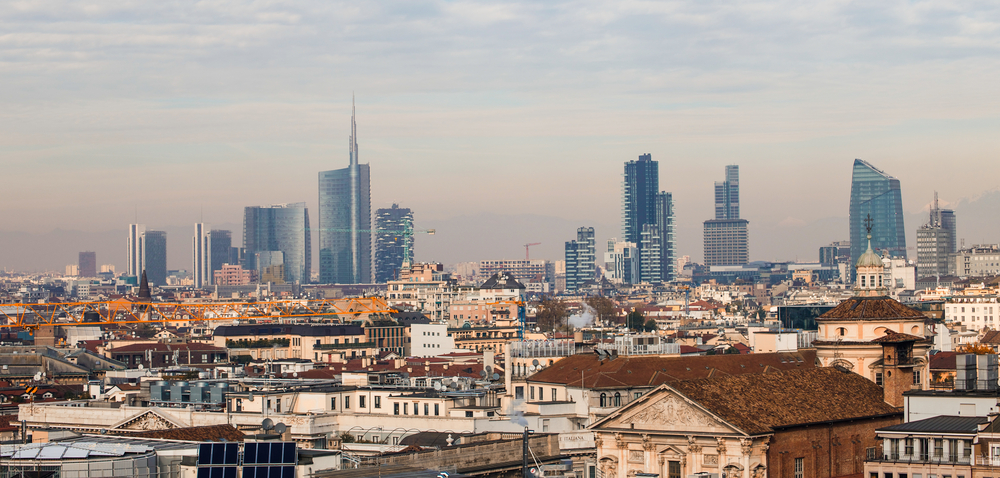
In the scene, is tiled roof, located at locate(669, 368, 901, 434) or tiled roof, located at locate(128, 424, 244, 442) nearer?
tiled roof, located at locate(669, 368, 901, 434)

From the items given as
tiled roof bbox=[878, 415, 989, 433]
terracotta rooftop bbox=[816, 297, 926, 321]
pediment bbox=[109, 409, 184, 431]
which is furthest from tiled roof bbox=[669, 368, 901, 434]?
pediment bbox=[109, 409, 184, 431]

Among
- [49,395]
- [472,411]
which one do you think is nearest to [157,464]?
[472,411]

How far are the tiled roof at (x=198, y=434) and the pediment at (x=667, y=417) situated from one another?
13.3m

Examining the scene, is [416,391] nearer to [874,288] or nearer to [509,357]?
[509,357]

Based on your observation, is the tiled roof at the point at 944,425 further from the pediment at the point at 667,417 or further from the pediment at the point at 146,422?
the pediment at the point at 146,422

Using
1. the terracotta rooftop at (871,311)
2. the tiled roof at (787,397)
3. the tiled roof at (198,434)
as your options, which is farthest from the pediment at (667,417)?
the terracotta rooftop at (871,311)

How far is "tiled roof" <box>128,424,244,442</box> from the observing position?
57375 millimetres

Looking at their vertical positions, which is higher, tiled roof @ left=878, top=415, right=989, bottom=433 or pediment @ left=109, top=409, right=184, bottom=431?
tiled roof @ left=878, top=415, right=989, bottom=433

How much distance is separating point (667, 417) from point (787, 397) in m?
5.35

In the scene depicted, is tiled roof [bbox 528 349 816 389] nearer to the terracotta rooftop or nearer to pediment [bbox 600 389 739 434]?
the terracotta rooftop

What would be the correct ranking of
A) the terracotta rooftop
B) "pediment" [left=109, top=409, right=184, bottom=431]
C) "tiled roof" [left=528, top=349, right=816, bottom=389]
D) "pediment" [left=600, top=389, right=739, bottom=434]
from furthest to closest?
"tiled roof" [left=528, top=349, right=816, bottom=389]
the terracotta rooftop
"pediment" [left=109, top=409, right=184, bottom=431]
"pediment" [left=600, top=389, right=739, bottom=434]

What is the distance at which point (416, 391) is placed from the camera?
79938 mm

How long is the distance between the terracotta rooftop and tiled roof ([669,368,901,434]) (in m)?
7.41

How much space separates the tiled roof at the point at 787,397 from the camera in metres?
54.3
